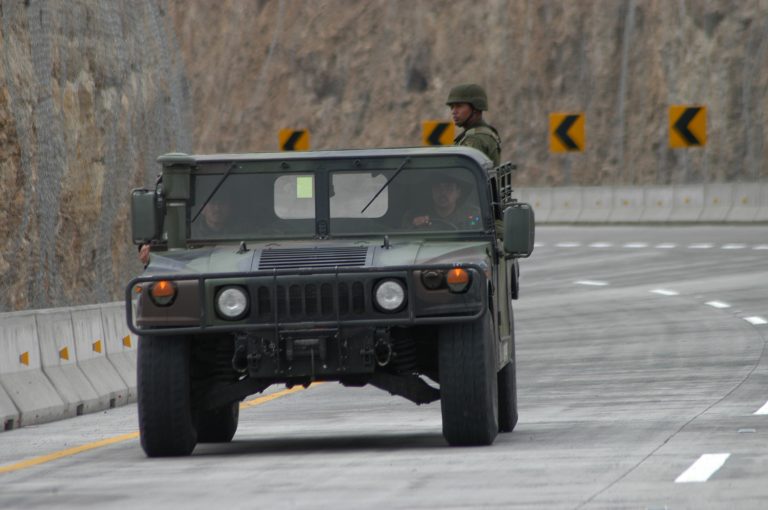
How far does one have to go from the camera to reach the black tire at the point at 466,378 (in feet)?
37.2

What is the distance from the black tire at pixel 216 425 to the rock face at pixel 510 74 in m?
44.0

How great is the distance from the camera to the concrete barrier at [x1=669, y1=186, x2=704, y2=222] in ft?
149

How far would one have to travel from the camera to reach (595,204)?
49062 mm

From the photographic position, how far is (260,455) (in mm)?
11719

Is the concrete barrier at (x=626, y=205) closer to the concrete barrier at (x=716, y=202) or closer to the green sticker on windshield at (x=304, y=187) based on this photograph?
the concrete barrier at (x=716, y=202)

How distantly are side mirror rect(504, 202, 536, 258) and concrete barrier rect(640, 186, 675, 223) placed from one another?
34.7m

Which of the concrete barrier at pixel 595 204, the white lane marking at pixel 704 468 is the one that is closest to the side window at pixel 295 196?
the white lane marking at pixel 704 468

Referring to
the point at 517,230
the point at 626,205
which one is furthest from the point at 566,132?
the point at 517,230

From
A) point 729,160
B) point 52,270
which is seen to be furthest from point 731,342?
point 729,160

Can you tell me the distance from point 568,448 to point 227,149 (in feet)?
211

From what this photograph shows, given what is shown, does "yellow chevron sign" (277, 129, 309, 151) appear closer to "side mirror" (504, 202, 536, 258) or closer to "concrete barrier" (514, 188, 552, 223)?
"concrete barrier" (514, 188, 552, 223)

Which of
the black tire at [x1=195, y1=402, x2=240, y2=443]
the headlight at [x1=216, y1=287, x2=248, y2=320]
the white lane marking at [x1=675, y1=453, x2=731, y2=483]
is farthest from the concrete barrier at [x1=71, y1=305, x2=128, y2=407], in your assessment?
the white lane marking at [x1=675, y1=453, x2=731, y2=483]

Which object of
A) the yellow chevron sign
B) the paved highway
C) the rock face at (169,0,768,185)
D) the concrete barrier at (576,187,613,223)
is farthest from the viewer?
the rock face at (169,0,768,185)

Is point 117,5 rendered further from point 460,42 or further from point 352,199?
point 460,42
